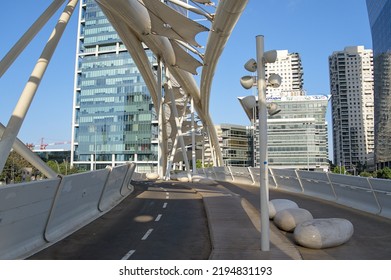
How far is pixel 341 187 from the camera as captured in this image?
15.5 meters

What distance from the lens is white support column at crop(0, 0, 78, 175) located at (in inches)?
509

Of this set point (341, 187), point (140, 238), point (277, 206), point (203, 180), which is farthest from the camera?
point (203, 180)

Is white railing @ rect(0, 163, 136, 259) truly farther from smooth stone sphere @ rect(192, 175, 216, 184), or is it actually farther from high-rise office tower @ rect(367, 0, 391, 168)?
high-rise office tower @ rect(367, 0, 391, 168)

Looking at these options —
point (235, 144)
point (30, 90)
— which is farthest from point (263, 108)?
point (235, 144)

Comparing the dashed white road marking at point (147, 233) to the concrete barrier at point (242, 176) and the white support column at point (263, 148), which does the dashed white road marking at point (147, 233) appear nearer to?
the white support column at point (263, 148)

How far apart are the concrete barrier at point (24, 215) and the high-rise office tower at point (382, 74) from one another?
344ft

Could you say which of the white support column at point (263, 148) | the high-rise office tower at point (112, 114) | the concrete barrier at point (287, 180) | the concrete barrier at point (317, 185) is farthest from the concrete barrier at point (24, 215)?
the high-rise office tower at point (112, 114)

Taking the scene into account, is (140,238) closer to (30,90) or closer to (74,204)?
(74,204)

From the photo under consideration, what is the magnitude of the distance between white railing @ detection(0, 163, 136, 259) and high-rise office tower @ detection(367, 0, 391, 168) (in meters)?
102

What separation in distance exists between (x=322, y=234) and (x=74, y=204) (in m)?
7.38

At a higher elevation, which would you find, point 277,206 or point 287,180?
point 287,180

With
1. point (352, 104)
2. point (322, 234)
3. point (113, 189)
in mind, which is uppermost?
point (352, 104)

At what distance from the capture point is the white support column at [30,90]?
12922mm
